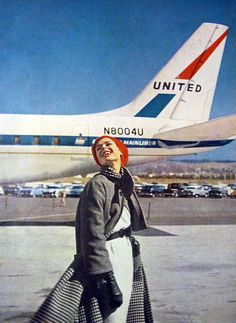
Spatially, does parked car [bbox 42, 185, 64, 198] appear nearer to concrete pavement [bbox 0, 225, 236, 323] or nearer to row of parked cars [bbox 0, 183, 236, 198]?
row of parked cars [bbox 0, 183, 236, 198]

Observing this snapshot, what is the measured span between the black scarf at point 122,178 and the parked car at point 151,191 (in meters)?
0.12

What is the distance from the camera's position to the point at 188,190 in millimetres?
2189

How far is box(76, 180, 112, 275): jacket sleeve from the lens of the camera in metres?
1.80

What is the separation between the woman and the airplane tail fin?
0.83ft

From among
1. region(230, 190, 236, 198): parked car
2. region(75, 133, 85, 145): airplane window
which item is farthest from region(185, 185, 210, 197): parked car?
region(75, 133, 85, 145): airplane window

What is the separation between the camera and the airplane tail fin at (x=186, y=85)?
2105 mm

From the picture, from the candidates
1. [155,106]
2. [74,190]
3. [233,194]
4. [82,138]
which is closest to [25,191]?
[74,190]

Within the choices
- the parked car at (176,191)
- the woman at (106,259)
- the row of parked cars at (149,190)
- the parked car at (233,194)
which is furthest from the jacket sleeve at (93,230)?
the parked car at (233,194)

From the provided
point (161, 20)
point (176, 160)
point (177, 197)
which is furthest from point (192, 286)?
point (161, 20)

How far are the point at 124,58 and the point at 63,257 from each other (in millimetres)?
880

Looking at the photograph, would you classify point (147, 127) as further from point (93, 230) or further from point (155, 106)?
point (93, 230)

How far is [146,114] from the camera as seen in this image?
Result: 2.09m

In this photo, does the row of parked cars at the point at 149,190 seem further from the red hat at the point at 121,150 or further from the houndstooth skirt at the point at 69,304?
the houndstooth skirt at the point at 69,304

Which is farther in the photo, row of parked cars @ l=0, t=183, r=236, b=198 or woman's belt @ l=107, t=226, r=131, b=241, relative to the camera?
row of parked cars @ l=0, t=183, r=236, b=198
